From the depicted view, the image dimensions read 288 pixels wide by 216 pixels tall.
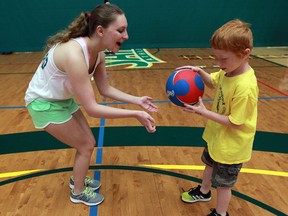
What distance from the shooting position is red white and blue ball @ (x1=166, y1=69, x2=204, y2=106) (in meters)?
1.98

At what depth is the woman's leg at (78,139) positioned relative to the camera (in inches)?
84.1

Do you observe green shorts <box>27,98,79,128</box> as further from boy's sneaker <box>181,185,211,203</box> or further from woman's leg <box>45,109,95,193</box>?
boy's sneaker <box>181,185,211,203</box>

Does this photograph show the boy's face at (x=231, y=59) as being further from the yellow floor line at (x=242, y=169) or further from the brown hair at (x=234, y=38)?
the yellow floor line at (x=242, y=169)

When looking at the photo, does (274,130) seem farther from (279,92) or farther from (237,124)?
(237,124)

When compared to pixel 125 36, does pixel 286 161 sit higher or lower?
lower

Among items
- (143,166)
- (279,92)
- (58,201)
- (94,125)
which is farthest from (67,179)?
(279,92)

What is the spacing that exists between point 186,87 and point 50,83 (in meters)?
0.91

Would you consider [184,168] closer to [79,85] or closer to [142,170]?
[142,170]

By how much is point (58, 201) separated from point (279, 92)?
415 centimetres

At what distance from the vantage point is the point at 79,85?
187 centimetres

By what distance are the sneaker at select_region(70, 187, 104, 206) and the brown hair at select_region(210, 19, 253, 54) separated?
1455 mm

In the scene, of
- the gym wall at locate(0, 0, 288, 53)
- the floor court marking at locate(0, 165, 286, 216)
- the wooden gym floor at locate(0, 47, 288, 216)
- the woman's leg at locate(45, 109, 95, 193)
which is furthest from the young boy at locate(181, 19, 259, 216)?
the gym wall at locate(0, 0, 288, 53)

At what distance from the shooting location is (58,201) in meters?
2.36

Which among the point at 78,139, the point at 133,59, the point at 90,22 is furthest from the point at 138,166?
the point at 133,59
